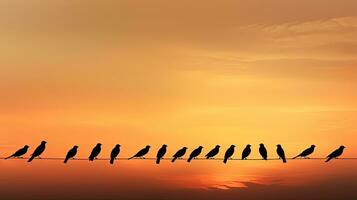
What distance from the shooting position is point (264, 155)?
45.9m

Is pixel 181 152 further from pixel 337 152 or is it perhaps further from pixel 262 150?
pixel 337 152

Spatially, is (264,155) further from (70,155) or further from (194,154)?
(70,155)

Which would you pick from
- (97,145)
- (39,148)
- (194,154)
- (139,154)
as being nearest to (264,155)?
(194,154)

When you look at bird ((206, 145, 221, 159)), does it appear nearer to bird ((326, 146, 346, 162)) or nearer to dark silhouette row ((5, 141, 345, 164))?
dark silhouette row ((5, 141, 345, 164))

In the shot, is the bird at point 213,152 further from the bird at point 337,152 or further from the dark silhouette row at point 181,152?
the bird at point 337,152

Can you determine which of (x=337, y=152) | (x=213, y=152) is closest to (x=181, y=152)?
(x=213, y=152)

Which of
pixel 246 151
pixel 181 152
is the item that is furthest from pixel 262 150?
pixel 181 152

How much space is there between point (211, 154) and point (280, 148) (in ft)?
16.7

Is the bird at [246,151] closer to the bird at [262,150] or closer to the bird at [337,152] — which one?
the bird at [262,150]

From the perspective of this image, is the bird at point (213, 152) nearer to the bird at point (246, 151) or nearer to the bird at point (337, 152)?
the bird at point (246, 151)

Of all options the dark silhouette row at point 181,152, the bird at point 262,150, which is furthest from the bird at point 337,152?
the bird at point 262,150

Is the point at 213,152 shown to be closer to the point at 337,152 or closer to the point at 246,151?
the point at 246,151

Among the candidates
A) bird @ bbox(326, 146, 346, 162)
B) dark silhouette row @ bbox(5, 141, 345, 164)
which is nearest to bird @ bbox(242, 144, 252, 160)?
dark silhouette row @ bbox(5, 141, 345, 164)

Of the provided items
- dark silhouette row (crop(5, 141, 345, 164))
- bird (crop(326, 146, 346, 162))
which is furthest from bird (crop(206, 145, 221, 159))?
bird (crop(326, 146, 346, 162))
